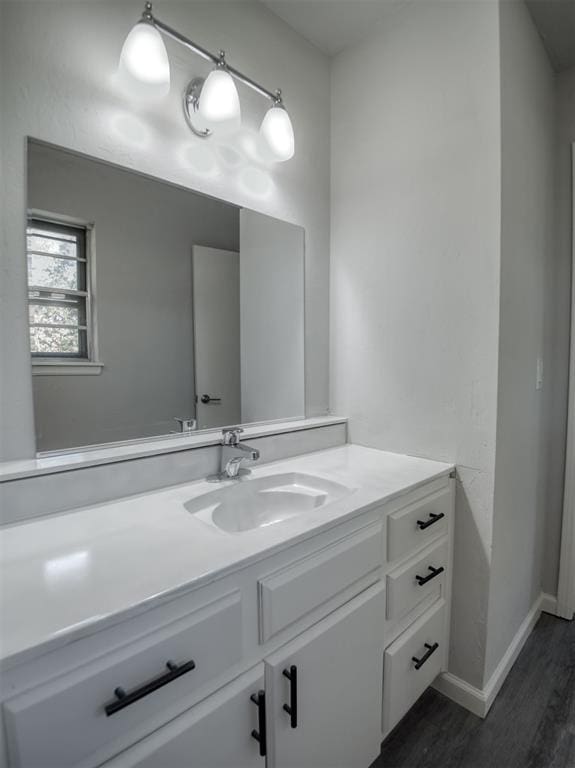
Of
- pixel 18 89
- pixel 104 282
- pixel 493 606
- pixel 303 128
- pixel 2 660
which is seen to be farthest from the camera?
pixel 303 128

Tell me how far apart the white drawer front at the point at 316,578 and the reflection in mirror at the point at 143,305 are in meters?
0.64

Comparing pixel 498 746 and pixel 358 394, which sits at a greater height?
pixel 358 394

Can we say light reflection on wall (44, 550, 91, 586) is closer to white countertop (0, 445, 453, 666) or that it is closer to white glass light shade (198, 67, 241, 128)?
white countertop (0, 445, 453, 666)

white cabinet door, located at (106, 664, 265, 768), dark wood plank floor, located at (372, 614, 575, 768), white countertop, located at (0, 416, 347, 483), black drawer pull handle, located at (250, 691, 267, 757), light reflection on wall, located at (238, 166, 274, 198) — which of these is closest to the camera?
white cabinet door, located at (106, 664, 265, 768)

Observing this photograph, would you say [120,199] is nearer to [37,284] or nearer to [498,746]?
[37,284]

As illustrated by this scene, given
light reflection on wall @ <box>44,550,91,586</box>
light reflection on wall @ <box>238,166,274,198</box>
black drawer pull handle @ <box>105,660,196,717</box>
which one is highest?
light reflection on wall @ <box>238,166,274,198</box>

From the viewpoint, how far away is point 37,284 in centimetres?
104

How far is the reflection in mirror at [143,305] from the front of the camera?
1069mm

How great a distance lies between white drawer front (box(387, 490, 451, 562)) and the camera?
45.4 inches

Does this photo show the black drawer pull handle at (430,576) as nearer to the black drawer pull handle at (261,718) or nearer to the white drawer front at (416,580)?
the white drawer front at (416,580)

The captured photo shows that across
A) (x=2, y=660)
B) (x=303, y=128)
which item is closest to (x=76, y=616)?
(x=2, y=660)

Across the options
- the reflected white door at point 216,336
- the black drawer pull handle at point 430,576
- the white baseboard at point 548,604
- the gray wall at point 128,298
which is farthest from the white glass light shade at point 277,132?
the white baseboard at point 548,604

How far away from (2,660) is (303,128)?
75.0 inches

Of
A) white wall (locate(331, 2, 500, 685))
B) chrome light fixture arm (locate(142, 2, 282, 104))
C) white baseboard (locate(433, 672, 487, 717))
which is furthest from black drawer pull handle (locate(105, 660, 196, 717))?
chrome light fixture arm (locate(142, 2, 282, 104))
